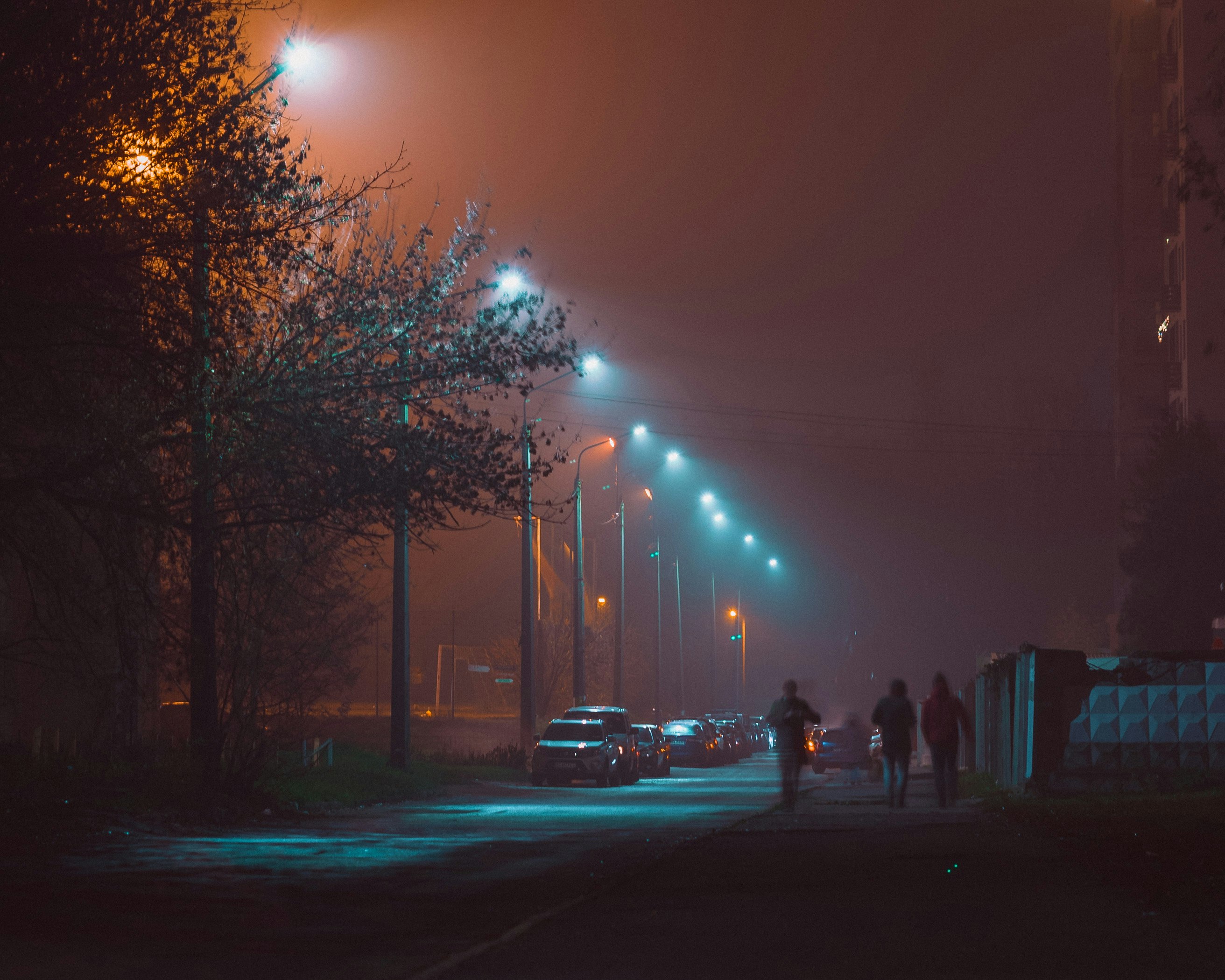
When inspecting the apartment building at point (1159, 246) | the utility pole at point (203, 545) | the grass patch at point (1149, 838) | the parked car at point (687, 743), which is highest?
the apartment building at point (1159, 246)

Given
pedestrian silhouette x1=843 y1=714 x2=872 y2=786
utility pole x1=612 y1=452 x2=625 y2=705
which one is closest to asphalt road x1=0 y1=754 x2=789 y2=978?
pedestrian silhouette x1=843 y1=714 x2=872 y2=786

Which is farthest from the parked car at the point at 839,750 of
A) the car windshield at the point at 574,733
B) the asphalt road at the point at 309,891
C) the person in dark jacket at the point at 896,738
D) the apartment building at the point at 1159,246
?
the apartment building at the point at 1159,246

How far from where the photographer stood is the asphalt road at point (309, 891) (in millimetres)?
7086

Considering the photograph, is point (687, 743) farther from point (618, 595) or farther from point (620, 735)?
point (620, 735)

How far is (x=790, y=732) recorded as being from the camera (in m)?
19.3

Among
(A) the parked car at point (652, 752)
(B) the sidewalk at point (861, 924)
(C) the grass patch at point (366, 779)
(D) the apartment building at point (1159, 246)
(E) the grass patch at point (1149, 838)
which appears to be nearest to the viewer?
(B) the sidewalk at point (861, 924)

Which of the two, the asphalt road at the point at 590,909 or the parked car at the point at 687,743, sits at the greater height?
the asphalt road at the point at 590,909

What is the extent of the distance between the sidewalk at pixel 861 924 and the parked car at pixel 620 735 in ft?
72.7

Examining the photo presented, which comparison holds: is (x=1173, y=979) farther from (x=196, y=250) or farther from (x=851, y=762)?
(x=851, y=762)

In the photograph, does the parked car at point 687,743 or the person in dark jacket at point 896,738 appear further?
the parked car at point 687,743

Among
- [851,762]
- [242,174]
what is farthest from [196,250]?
[851,762]

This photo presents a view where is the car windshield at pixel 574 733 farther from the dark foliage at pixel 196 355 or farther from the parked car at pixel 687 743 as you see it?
the parked car at pixel 687 743

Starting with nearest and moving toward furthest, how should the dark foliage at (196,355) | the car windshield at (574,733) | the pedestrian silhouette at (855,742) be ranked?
1. the dark foliage at (196,355)
2. the pedestrian silhouette at (855,742)
3. the car windshield at (574,733)

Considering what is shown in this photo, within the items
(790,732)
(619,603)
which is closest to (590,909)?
(790,732)
